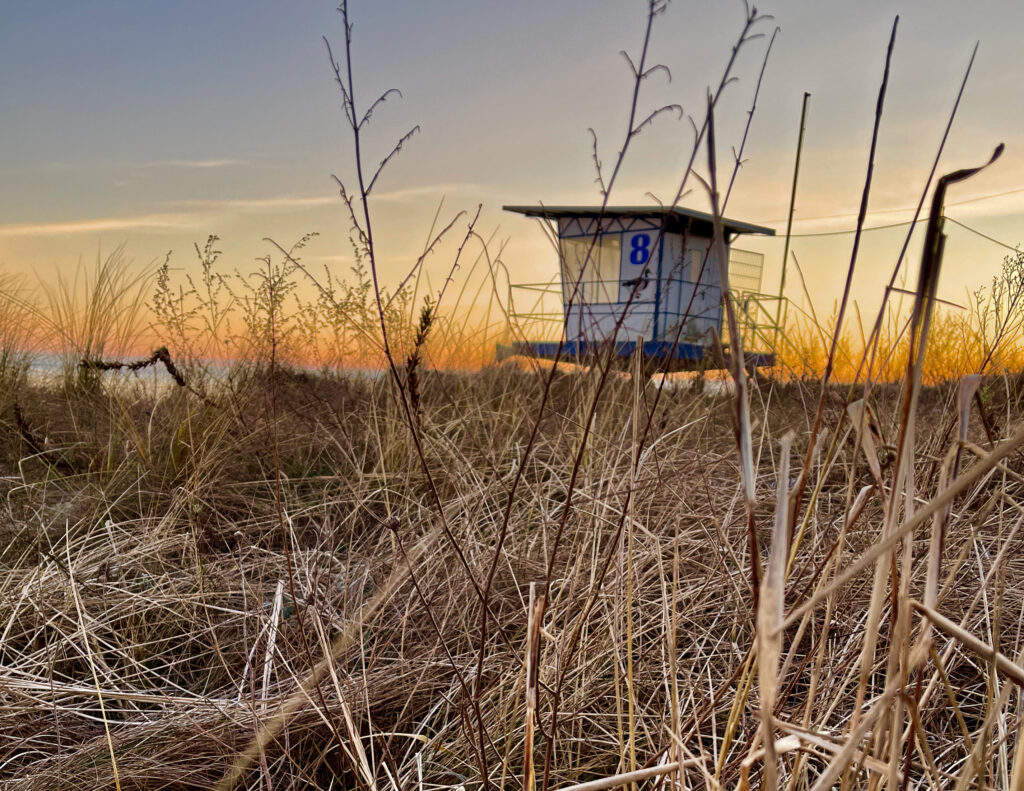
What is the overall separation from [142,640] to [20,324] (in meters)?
3.68

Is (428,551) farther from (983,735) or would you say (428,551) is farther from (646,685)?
(983,735)

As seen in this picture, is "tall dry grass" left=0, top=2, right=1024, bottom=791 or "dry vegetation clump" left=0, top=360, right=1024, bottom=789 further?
"dry vegetation clump" left=0, top=360, right=1024, bottom=789

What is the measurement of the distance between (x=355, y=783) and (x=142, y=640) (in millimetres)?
805

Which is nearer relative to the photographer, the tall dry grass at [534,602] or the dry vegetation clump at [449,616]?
the tall dry grass at [534,602]

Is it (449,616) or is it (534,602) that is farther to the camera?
(449,616)

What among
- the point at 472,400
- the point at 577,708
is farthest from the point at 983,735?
the point at 472,400

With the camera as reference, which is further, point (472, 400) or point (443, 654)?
point (472, 400)

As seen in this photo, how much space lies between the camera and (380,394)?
11.1ft

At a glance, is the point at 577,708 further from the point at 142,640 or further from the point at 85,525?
the point at 85,525

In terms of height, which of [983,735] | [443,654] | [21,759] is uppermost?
[983,735]

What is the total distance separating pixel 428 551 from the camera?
6.26 feet

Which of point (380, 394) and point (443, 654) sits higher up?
point (380, 394)

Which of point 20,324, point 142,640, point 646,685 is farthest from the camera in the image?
point 20,324

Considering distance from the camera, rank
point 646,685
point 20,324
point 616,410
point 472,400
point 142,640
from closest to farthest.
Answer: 1. point 646,685
2. point 142,640
3. point 616,410
4. point 472,400
5. point 20,324
